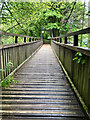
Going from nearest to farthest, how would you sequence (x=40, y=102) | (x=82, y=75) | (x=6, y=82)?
(x=82, y=75) → (x=40, y=102) → (x=6, y=82)

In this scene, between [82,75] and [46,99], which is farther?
[46,99]

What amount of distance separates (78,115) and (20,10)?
3.84 metres

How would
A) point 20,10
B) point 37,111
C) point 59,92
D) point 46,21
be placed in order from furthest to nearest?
point 46,21 < point 20,10 < point 59,92 < point 37,111

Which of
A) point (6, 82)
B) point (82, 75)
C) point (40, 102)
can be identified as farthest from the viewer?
point (6, 82)

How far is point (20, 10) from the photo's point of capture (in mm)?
4324

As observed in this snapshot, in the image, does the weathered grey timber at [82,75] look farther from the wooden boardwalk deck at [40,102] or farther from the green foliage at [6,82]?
the green foliage at [6,82]

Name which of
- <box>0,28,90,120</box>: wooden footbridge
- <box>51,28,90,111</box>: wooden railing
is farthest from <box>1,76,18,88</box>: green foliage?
<box>51,28,90,111</box>: wooden railing

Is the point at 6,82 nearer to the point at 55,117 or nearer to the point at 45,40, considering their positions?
the point at 55,117

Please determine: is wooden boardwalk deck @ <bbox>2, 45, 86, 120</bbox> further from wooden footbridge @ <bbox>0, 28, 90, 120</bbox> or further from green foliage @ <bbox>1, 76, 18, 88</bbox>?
green foliage @ <bbox>1, 76, 18, 88</bbox>

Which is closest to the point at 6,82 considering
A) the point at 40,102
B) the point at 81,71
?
the point at 40,102

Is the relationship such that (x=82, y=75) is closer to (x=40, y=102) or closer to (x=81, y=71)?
(x=81, y=71)

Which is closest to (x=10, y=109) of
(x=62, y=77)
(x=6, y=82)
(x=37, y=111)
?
(x=37, y=111)

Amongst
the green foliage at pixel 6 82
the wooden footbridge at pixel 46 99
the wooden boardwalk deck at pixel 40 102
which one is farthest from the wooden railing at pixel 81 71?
the green foliage at pixel 6 82

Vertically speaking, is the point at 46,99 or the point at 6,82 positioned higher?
the point at 6,82
